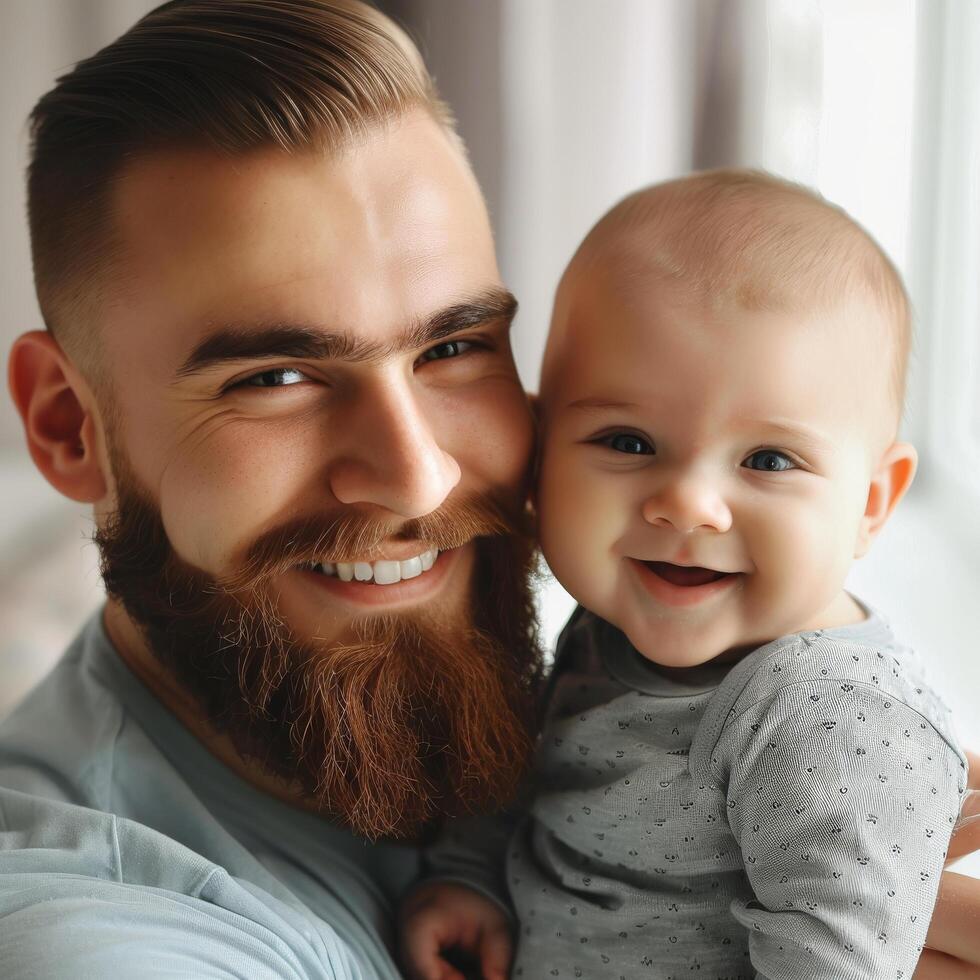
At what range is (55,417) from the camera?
63.0 inches

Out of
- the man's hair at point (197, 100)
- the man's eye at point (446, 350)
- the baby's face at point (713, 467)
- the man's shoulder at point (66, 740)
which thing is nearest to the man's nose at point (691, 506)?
the baby's face at point (713, 467)

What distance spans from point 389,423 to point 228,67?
0.45 meters

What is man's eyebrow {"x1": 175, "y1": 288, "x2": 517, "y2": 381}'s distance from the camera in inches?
51.2

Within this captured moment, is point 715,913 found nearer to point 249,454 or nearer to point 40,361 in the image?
point 249,454

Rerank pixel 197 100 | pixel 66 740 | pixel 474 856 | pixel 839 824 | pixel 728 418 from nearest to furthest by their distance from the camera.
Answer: pixel 839 824 → pixel 728 418 → pixel 197 100 → pixel 66 740 → pixel 474 856

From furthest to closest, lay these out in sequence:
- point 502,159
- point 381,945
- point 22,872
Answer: point 502,159
point 381,945
point 22,872

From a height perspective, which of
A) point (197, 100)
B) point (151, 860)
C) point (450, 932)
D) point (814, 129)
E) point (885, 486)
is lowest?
point (450, 932)

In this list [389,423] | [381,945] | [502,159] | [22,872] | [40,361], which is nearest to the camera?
[22,872]

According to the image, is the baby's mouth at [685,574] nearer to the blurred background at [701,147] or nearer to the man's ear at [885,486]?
the man's ear at [885,486]

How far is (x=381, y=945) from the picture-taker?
142 centimetres

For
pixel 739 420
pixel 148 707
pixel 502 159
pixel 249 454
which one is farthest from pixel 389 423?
pixel 502 159

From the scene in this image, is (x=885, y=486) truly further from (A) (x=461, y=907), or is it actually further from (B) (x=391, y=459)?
(A) (x=461, y=907)

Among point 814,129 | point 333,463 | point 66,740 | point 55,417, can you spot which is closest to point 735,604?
point 333,463

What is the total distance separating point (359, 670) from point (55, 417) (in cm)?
57
